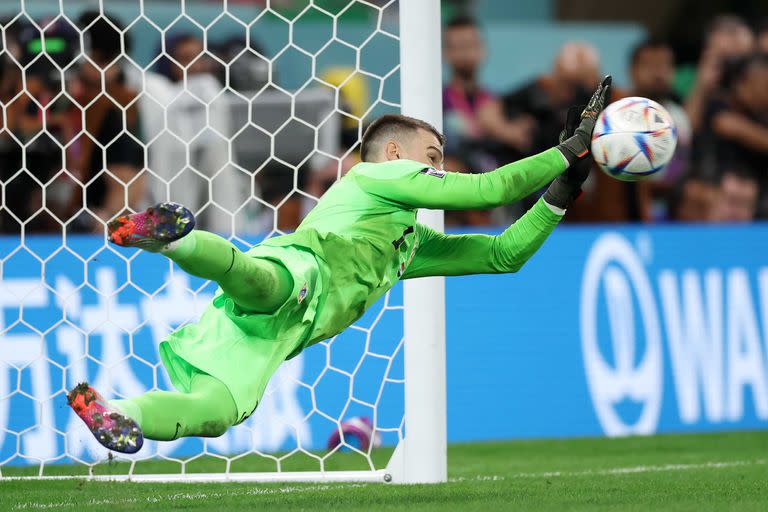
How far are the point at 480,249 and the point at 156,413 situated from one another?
1737 mm

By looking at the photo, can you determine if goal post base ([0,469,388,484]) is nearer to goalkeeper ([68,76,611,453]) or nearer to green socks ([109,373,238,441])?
goalkeeper ([68,76,611,453])

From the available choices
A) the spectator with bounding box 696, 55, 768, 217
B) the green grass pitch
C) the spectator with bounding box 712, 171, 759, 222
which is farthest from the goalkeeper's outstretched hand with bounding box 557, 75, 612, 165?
the spectator with bounding box 696, 55, 768, 217

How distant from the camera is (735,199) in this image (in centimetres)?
1045

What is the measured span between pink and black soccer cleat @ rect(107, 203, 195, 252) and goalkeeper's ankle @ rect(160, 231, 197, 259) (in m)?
0.03

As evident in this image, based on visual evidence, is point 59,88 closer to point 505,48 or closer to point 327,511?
point 327,511

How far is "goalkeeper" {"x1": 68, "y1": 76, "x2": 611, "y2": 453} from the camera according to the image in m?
4.31

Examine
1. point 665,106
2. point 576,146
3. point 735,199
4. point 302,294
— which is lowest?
point 302,294

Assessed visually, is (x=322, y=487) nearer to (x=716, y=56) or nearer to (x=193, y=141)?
(x=193, y=141)

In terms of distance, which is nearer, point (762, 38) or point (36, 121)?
point (36, 121)

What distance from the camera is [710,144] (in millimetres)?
10617

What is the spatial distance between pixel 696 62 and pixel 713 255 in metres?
4.68

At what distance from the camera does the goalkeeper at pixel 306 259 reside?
4312mm

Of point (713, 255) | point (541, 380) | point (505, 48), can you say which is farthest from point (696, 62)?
point (541, 380)

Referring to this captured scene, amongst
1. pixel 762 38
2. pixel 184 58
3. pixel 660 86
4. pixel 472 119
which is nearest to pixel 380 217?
pixel 184 58
